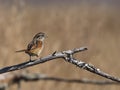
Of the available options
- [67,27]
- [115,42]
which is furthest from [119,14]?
[67,27]

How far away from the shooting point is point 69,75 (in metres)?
5.39

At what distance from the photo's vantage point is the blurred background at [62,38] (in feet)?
16.6

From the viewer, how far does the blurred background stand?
5.07 metres

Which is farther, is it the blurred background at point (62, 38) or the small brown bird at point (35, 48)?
the blurred background at point (62, 38)

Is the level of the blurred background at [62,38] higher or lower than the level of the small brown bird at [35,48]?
lower

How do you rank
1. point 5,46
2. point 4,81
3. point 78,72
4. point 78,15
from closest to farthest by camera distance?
point 4,81 → point 5,46 → point 78,72 → point 78,15

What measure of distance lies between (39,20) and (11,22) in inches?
42.9

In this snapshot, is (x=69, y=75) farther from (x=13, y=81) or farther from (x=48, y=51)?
(x=13, y=81)

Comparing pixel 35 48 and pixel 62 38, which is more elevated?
pixel 35 48

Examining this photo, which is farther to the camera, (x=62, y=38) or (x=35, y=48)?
(x=62, y=38)

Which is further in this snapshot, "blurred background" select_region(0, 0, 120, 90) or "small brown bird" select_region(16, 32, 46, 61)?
"blurred background" select_region(0, 0, 120, 90)

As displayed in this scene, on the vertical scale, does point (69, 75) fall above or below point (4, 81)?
below

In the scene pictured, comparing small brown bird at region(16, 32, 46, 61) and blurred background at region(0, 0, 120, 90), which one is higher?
small brown bird at region(16, 32, 46, 61)

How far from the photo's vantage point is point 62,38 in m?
5.74
